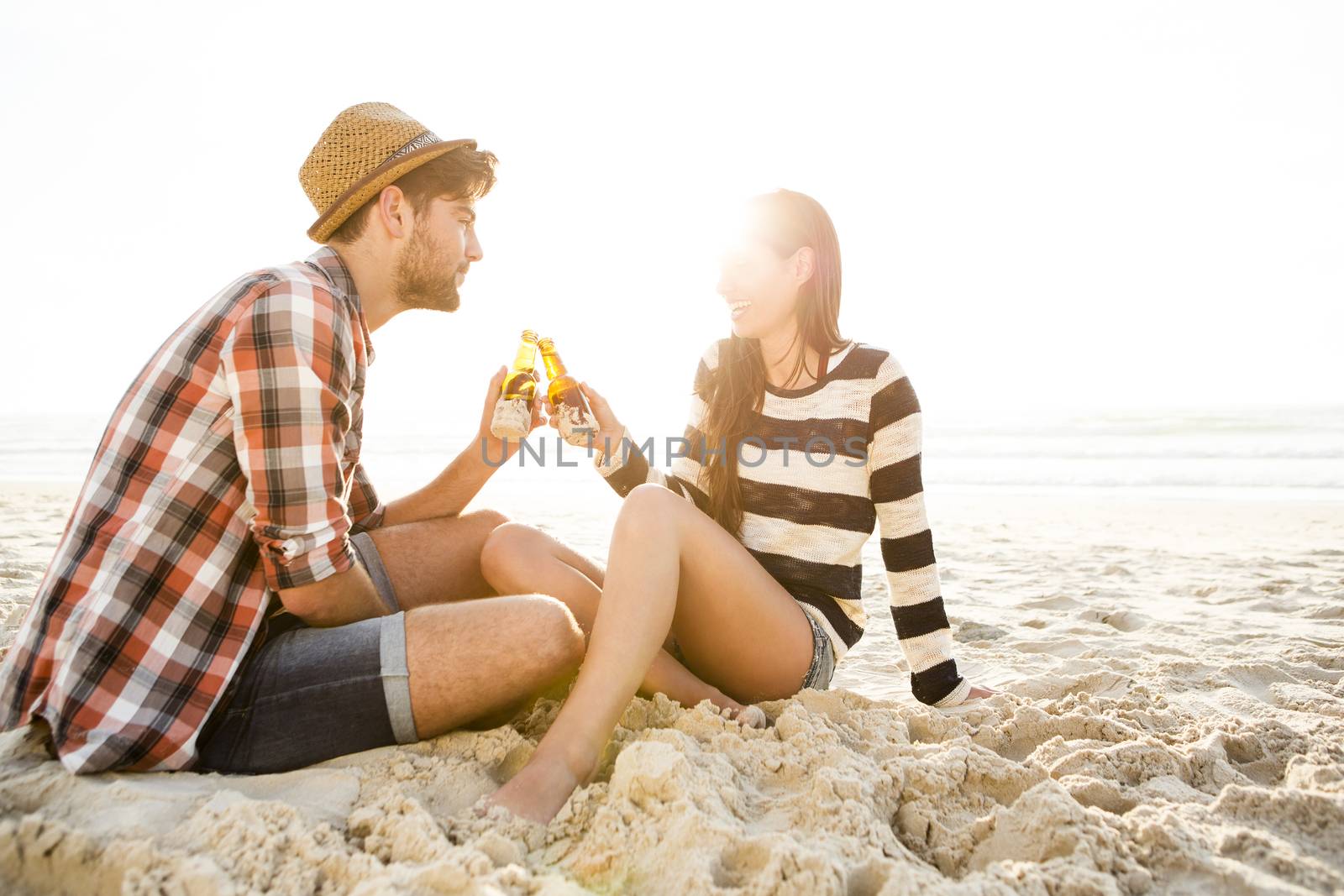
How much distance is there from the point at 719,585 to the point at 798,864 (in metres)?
0.96

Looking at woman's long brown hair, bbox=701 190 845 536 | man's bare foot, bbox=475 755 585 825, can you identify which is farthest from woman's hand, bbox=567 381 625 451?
man's bare foot, bbox=475 755 585 825

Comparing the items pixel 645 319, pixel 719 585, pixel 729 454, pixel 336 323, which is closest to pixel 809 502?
pixel 729 454

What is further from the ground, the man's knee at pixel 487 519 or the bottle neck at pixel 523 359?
the bottle neck at pixel 523 359

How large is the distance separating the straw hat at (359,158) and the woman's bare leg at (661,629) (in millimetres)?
1185

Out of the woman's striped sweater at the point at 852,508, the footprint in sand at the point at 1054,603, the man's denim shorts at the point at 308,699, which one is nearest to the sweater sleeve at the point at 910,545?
the woman's striped sweater at the point at 852,508

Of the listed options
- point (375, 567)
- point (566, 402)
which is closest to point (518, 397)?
point (566, 402)

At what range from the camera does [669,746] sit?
192cm

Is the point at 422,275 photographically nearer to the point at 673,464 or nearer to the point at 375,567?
the point at 375,567

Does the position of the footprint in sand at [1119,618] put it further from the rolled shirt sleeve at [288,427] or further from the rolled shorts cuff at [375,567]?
the rolled shirt sleeve at [288,427]

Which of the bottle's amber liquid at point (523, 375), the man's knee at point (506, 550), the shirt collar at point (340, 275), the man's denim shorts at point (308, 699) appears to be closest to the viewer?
the man's denim shorts at point (308, 699)

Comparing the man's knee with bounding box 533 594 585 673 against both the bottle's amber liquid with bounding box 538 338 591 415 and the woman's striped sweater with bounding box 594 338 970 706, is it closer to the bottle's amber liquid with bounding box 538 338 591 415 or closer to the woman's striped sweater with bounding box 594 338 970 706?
the woman's striped sweater with bounding box 594 338 970 706

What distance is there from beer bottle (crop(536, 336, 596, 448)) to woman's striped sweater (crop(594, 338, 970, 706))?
2.12ft

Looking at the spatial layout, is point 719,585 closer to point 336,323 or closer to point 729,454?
point 729,454

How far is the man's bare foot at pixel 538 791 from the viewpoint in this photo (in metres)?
1.76
